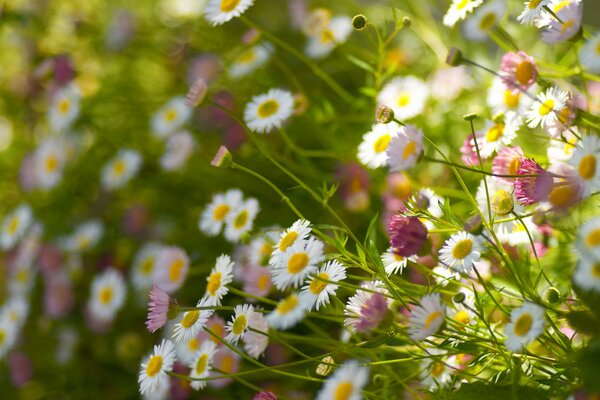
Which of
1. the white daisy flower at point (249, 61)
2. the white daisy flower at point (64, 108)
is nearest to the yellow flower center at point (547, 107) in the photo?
the white daisy flower at point (249, 61)

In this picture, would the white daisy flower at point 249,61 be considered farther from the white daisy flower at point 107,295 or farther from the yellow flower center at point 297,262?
the yellow flower center at point 297,262

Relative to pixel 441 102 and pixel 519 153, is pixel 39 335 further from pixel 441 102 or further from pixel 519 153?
pixel 519 153

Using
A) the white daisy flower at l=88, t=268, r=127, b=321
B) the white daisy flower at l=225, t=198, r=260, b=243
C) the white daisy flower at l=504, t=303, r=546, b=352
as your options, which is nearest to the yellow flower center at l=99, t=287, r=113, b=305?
the white daisy flower at l=88, t=268, r=127, b=321

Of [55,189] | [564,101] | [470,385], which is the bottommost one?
[55,189]

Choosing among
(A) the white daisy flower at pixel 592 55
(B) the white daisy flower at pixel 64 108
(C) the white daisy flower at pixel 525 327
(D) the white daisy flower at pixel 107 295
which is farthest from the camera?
(B) the white daisy flower at pixel 64 108

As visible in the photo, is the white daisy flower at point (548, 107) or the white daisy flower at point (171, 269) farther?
the white daisy flower at point (171, 269)

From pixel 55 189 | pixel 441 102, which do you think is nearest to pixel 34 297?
pixel 55 189

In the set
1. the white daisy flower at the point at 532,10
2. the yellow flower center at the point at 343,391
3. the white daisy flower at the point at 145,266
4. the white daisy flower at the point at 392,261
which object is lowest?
the white daisy flower at the point at 145,266
